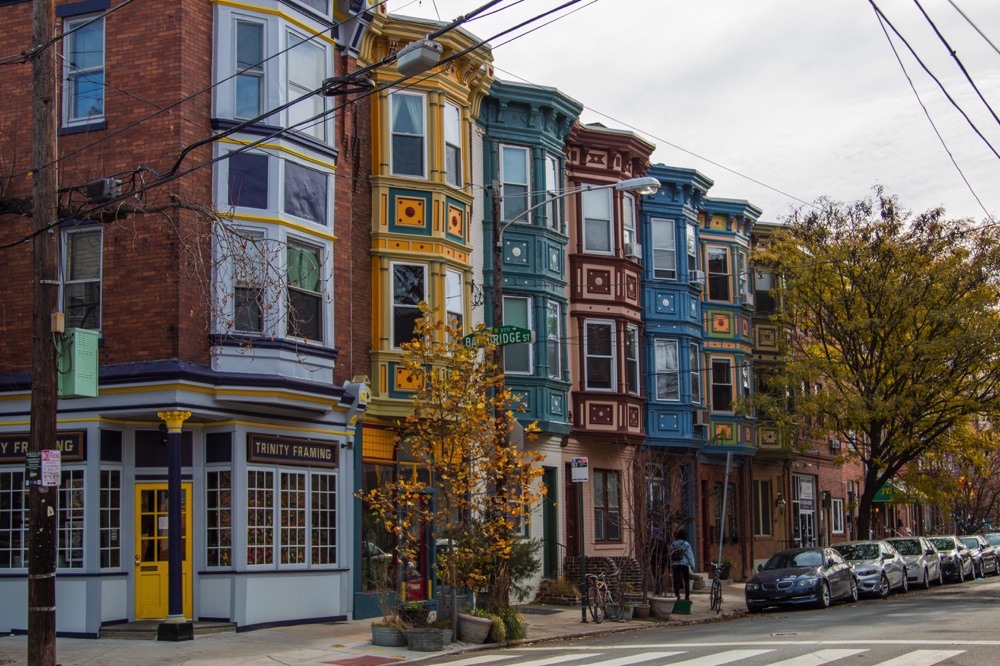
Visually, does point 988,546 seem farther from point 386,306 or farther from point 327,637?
point 327,637

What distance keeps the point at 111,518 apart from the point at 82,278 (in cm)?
388

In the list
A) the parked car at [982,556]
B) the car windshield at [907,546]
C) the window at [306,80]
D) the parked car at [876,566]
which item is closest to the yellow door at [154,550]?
the window at [306,80]

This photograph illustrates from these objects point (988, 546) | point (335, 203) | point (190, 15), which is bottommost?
point (988, 546)

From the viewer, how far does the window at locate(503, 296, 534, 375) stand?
2816 cm

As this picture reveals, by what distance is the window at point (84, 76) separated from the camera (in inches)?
794

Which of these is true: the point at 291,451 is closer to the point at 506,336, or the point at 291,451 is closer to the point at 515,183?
the point at 506,336

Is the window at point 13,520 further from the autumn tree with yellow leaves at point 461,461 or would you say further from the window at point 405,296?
the window at point 405,296

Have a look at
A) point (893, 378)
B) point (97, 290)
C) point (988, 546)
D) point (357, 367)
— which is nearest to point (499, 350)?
point (357, 367)

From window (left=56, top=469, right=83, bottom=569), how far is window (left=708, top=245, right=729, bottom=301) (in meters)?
22.6

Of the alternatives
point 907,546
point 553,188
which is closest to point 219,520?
point 553,188

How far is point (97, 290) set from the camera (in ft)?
64.7

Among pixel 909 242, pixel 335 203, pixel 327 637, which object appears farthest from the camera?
pixel 909 242

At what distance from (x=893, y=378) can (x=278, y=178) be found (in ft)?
67.8

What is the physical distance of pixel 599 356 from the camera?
3055 cm
